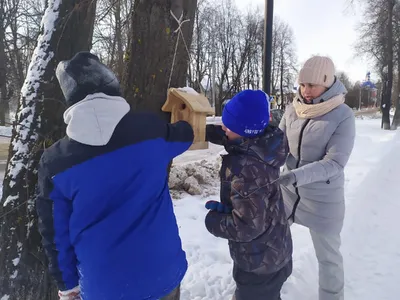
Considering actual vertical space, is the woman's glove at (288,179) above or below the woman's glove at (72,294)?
above

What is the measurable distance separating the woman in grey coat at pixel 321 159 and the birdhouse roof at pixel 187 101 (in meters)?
0.75

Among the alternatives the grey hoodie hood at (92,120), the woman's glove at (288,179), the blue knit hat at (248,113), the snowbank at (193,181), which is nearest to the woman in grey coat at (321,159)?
the woman's glove at (288,179)

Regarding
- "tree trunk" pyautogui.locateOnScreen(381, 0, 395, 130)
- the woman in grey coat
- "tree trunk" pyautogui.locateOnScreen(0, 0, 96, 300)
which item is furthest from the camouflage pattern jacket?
"tree trunk" pyautogui.locateOnScreen(381, 0, 395, 130)

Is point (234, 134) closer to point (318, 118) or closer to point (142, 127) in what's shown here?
point (142, 127)

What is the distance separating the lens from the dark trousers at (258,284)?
6.53 feet

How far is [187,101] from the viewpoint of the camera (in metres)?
1.81

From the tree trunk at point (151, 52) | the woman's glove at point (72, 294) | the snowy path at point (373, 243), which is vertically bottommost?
the snowy path at point (373, 243)

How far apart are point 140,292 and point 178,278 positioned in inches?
8.6

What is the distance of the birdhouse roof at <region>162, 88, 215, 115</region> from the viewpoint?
1817 millimetres

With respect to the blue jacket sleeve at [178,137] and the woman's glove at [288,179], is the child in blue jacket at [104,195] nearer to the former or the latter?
the blue jacket sleeve at [178,137]

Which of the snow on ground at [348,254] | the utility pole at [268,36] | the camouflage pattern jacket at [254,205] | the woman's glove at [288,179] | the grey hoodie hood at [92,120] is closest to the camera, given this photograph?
the grey hoodie hood at [92,120]

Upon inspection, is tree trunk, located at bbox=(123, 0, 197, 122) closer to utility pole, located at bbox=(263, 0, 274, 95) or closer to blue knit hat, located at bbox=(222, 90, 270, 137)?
blue knit hat, located at bbox=(222, 90, 270, 137)

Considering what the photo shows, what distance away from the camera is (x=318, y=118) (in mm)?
2439

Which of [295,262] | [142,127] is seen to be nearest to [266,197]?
[142,127]
